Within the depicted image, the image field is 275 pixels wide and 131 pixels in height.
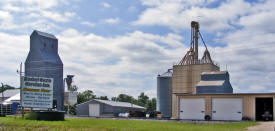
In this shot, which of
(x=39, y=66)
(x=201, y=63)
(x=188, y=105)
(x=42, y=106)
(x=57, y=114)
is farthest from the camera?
(x=39, y=66)

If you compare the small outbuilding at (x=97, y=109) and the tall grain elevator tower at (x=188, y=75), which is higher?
the tall grain elevator tower at (x=188, y=75)

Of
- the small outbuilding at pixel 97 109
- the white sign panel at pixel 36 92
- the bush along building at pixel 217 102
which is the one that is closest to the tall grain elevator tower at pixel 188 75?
the bush along building at pixel 217 102

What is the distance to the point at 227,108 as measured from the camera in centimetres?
4675

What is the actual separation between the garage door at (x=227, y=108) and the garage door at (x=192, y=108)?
70.6 inches

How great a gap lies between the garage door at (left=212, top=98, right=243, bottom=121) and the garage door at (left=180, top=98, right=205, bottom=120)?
1793 millimetres

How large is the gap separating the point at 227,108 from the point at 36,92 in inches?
962

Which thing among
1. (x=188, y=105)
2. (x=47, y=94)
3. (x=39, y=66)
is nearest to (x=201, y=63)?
(x=188, y=105)

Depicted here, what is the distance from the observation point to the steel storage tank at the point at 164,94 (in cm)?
7706

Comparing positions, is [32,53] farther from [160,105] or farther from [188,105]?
[188,105]

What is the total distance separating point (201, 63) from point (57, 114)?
41.4m

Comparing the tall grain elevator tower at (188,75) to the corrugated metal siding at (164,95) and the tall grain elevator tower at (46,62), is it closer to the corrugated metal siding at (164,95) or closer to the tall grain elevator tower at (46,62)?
the corrugated metal siding at (164,95)

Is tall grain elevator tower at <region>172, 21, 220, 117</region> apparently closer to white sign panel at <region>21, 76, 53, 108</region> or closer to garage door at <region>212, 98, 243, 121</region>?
garage door at <region>212, 98, 243, 121</region>

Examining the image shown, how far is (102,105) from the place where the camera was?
78750 mm

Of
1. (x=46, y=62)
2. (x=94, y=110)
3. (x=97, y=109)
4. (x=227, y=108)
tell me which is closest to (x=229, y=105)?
(x=227, y=108)
